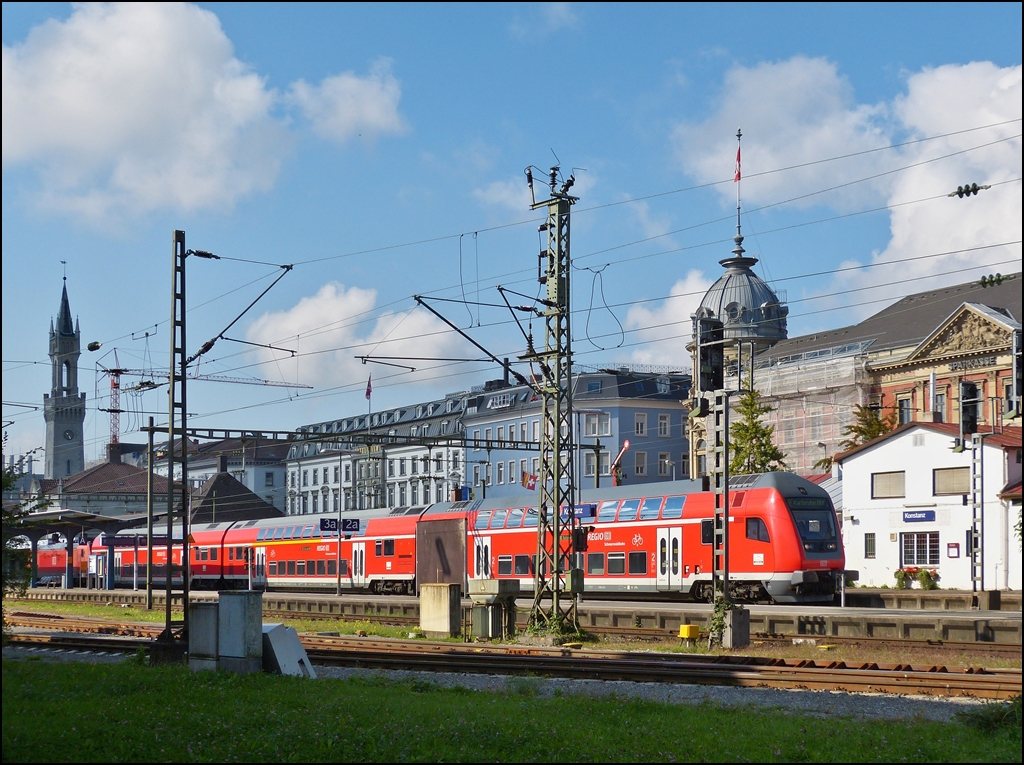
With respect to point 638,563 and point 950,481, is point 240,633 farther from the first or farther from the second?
point 950,481

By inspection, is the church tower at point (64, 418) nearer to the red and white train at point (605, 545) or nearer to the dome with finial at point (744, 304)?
the dome with finial at point (744, 304)

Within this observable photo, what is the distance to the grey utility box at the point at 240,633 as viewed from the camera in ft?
58.9

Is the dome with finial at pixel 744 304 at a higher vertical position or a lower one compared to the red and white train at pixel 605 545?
higher

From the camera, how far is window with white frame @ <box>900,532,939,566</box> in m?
50.4

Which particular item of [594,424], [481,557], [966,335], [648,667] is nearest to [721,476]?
[648,667]

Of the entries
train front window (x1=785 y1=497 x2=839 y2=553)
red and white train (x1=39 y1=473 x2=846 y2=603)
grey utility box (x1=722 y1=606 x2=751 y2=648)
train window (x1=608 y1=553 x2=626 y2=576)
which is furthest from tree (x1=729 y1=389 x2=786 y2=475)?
grey utility box (x1=722 y1=606 x2=751 y2=648)

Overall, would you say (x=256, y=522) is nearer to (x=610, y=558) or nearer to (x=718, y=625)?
(x=610, y=558)

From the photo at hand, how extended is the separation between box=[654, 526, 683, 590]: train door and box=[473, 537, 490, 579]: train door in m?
8.30

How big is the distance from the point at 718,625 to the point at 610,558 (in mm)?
14663

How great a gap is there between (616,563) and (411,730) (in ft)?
91.2

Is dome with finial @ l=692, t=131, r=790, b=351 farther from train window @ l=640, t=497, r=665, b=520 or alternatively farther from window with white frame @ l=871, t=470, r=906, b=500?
train window @ l=640, t=497, r=665, b=520

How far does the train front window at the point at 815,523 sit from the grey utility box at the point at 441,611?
10.1 metres

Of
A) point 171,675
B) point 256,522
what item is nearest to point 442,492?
point 256,522

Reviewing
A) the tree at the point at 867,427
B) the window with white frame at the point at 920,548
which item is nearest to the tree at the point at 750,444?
the tree at the point at 867,427
